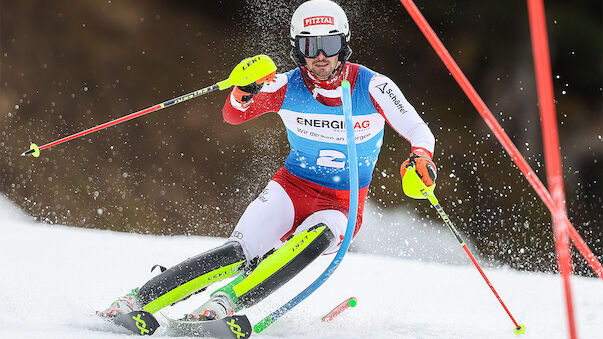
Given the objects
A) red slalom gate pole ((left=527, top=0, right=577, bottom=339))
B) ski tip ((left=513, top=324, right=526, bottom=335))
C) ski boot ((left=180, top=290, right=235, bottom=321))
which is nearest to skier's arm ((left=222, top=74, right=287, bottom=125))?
ski boot ((left=180, top=290, right=235, bottom=321))

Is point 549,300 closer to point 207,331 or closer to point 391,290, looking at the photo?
point 391,290

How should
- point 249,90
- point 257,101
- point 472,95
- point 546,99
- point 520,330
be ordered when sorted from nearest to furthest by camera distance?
point 546,99 < point 472,95 < point 520,330 < point 249,90 < point 257,101

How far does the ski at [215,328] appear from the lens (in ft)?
6.93

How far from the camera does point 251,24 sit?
21.1 feet

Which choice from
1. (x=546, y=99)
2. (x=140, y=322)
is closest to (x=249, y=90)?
(x=140, y=322)

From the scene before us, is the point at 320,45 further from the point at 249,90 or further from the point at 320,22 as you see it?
the point at 249,90

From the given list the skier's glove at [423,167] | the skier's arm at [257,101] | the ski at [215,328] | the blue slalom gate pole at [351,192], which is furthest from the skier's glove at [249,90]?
the ski at [215,328]

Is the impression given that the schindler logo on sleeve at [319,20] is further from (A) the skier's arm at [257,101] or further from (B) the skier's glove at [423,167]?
(B) the skier's glove at [423,167]

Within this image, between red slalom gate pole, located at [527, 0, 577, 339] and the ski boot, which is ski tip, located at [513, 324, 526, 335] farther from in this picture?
red slalom gate pole, located at [527, 0, 577, 339]

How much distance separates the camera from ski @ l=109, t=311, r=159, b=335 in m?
2.17

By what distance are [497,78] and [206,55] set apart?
10.1 feet

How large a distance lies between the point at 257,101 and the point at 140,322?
116 cm

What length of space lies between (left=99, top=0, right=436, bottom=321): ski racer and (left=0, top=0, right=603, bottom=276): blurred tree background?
343 cm

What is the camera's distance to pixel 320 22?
2.58m
